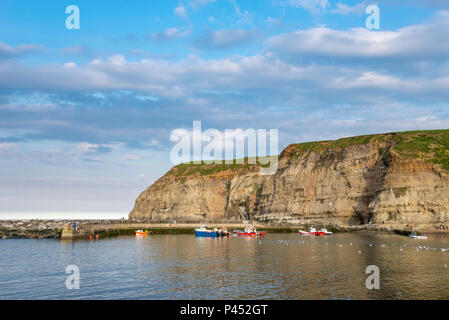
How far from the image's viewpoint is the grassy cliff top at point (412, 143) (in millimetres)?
104125

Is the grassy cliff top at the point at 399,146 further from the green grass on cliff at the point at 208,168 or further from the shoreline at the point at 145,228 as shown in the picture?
the shoreline at the point at 145,228

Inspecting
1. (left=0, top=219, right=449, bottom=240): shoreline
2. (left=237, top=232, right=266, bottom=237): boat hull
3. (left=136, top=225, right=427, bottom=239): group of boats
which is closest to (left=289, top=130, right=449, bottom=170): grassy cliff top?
(left=0, top=219, right=449, bottom=240): shoreline

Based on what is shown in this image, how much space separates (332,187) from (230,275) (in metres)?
89.5

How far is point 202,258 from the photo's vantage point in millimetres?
50000

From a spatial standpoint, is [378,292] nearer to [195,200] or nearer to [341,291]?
[341,291]

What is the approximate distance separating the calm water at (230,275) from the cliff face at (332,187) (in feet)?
167

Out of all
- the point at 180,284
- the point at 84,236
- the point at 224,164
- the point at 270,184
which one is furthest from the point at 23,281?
the point at 224,164

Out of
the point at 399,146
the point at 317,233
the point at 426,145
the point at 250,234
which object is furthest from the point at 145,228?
the point at 426,145

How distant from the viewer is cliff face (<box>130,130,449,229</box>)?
10081 cm

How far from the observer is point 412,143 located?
111438mm

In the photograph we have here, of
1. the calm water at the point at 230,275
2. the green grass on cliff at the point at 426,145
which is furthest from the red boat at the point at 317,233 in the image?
the calm water at the point at 230,275

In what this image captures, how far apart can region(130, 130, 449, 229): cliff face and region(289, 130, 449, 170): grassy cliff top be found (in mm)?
236
